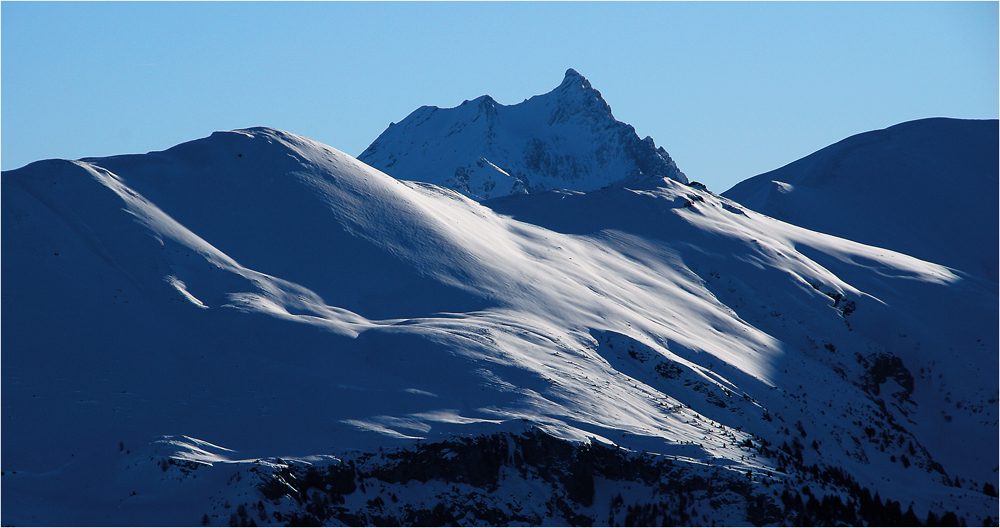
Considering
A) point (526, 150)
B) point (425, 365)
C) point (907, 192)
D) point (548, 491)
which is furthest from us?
point (526, 150)

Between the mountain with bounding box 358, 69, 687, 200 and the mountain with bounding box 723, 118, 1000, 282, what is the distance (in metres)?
48.6

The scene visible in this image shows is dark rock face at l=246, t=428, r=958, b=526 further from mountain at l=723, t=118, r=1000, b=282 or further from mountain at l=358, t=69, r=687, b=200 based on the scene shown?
mountain at l=358, t=69, r=687, b=200

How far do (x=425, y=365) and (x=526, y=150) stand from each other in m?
141

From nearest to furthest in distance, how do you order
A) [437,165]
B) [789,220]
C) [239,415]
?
[239,415] → [789,220] → [437,165]

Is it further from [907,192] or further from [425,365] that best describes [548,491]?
[907,192]

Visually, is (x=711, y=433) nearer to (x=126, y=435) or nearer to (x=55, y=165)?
(x=126, y=435)

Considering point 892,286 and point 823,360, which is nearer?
point 823,360

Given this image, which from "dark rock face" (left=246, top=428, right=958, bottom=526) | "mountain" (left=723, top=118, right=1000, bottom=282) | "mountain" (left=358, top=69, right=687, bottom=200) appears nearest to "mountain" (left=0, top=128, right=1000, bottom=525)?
"dark rock face" (left=246, top=428, right=958, bottom=526)

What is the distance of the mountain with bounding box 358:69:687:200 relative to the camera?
17038 centimetres

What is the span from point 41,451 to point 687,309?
38.8 m

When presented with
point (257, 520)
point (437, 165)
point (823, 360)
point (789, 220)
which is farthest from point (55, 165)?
point (437, 165)

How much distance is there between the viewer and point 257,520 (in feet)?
107

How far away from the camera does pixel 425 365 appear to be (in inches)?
1754

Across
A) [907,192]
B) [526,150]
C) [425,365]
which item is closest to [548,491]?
[425,365]
